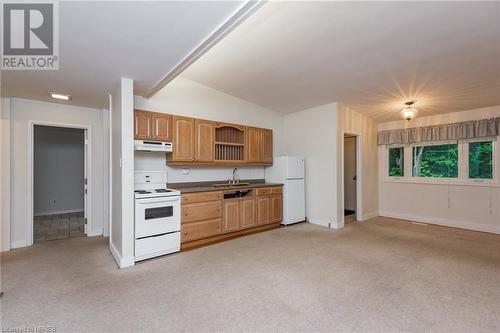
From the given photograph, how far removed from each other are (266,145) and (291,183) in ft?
3.29

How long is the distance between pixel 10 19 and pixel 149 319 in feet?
8.71

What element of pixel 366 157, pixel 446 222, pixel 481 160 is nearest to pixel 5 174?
pixel 366 157

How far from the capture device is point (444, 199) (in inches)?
205

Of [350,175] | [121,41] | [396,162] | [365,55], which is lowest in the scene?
[350,175]

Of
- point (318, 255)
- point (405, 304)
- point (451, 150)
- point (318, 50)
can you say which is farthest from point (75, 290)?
point (451, 150)

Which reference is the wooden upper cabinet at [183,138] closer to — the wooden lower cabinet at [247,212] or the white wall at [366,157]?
the wooden lower cabinet at [247,212]

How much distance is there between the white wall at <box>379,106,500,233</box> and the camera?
4.66 metres

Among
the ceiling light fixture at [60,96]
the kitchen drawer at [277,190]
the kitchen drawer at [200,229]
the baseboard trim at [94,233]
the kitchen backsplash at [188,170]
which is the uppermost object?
the ceiling light fixture at [60,96]

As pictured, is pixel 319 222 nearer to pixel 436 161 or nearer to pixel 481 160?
pixel 436 161

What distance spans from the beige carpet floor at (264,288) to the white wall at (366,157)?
183 cm

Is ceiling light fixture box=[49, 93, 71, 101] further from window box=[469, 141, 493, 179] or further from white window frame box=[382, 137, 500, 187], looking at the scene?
window box=[469, 141, 493, 179]

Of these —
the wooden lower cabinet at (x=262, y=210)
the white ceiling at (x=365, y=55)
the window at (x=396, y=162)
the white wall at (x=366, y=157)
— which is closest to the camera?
the white ceiling at (x=365, y=55)

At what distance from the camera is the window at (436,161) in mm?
5168

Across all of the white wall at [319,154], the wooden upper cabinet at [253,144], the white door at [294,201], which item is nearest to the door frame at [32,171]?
the wooden upper cabinet at [253,144]
